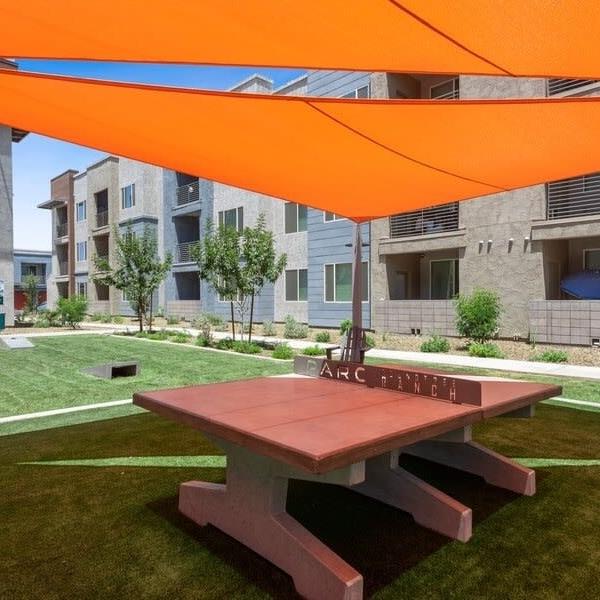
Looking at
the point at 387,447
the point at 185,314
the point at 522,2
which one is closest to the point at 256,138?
the point at 522,2

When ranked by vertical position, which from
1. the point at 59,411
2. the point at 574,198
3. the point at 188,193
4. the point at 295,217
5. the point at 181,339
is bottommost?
the point at 181,339

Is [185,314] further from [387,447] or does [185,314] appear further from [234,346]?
[387,447]

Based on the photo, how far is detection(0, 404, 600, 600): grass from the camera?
8.30 ft

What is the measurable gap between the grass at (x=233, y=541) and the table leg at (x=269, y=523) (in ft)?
0.36

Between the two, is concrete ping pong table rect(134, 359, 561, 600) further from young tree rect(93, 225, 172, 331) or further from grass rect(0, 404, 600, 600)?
young tree rect(93, 225, 172, 331)

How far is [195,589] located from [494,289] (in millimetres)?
14646

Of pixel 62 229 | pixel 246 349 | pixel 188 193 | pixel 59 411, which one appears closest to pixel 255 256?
pixel 246 349

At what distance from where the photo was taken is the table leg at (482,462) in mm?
3727

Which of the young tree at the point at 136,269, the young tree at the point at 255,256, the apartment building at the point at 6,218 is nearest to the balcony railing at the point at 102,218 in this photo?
the apartment building at the point at 6,218

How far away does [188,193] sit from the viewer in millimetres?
29281

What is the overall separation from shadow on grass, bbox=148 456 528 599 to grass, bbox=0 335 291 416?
15.4 feet

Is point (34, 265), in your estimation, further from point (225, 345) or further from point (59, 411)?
point (59, 411)

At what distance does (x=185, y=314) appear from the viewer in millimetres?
29062

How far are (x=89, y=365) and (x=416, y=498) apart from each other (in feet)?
30.7
